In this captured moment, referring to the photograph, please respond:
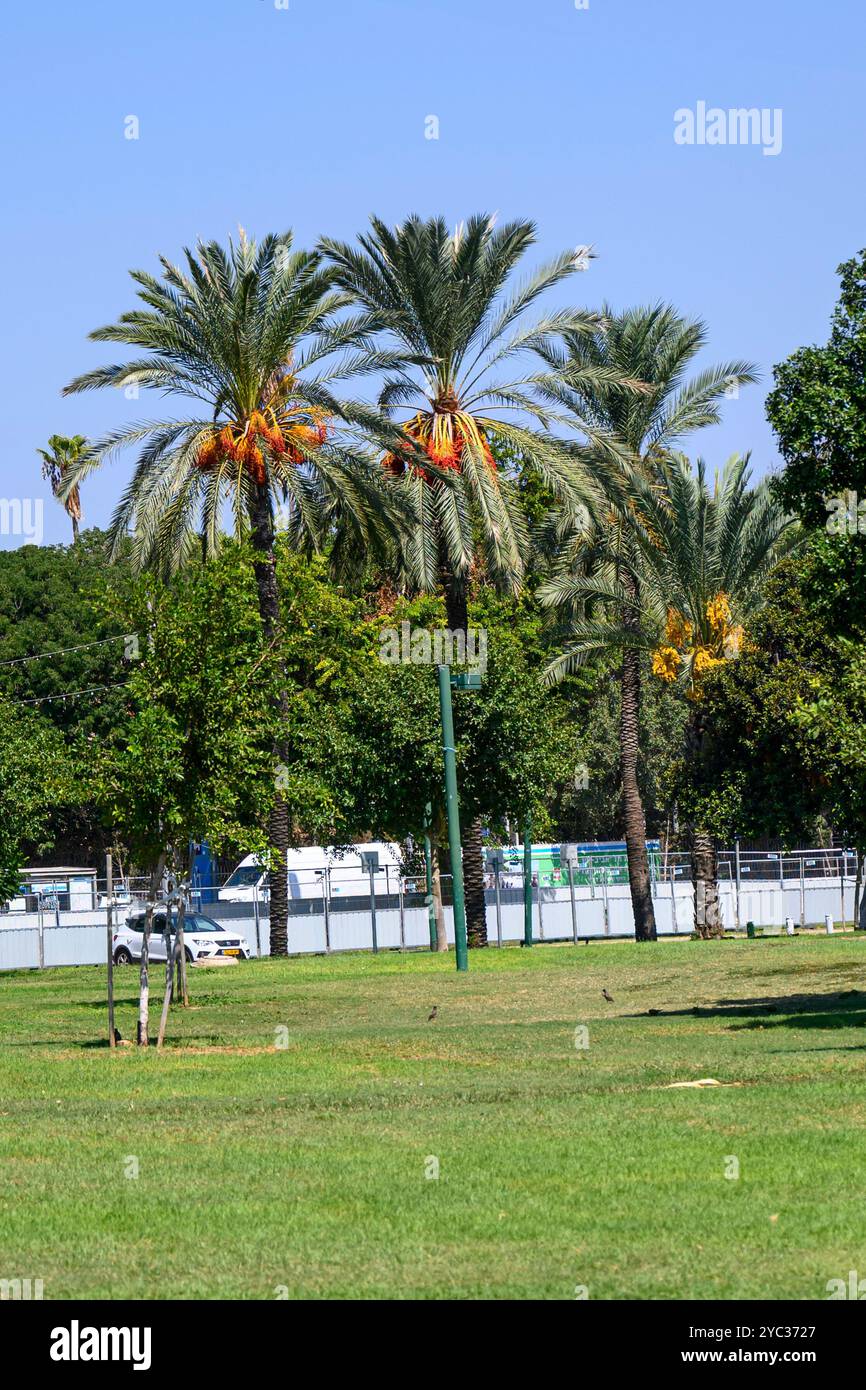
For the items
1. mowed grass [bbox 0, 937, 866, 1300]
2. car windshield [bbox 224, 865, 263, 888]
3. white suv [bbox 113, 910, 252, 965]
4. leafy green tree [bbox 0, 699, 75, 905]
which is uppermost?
leafy green tree [bbox 0, 699, 75, 905]

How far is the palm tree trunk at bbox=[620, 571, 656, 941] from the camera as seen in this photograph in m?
40.5

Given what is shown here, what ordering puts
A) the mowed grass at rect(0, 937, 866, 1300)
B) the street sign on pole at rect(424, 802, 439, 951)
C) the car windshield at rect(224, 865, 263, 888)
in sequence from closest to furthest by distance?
1. the mowed grass at rect(0, 937, 866, 1300)
2. the street sign on pole at rect(424, 802, 439, 951)
3. the car windshield at rect(224, 865, 263, 888)

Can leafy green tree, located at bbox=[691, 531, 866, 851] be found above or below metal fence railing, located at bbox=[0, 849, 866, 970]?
above

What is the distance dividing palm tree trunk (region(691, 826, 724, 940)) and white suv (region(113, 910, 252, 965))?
1084cm

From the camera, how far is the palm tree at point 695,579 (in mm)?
39125

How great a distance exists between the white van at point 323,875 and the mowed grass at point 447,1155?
2787cm

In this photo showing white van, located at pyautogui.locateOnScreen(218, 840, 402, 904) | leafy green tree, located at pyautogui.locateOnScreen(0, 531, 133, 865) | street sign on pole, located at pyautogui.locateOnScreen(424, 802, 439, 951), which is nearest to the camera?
street sign on pole, located at pyautogui.locateOnScreen(424, 802, 439, 951)

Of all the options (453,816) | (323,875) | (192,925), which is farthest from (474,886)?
(323,875)

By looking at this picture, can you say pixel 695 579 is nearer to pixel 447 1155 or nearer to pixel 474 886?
pixel 474 886

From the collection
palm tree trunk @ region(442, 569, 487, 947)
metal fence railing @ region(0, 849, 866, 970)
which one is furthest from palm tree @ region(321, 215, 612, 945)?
metal fence railing @ region(0, 849, 866, 970)

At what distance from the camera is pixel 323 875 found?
169 feet

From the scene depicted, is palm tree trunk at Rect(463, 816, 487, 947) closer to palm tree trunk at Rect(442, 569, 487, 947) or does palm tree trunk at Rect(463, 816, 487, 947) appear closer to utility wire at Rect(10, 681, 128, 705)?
palm tree trunk at Rect(442, 569, 487, 947)

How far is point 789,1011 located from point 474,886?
16332 mm
